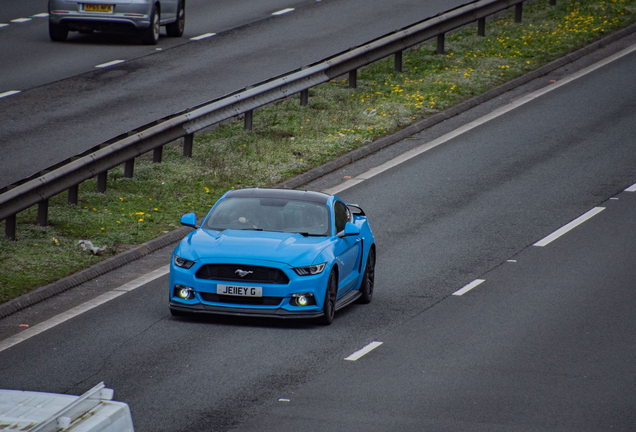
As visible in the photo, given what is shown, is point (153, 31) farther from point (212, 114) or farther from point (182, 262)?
point (182, 262)

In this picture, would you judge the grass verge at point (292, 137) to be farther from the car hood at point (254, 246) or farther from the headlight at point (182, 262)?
the car hood at point (254, 246)

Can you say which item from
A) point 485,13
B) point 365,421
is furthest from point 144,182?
point 485,13

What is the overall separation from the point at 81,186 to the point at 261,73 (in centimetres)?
723

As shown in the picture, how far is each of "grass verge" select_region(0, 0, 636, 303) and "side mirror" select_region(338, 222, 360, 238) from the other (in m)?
3.54

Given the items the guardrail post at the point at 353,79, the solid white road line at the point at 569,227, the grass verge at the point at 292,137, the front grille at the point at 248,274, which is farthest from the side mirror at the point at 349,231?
the guardrail post at the point at 353,79

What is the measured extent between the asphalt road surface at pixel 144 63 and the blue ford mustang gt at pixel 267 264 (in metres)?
5.62

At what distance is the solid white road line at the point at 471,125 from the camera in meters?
18.4

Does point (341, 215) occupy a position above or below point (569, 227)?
above

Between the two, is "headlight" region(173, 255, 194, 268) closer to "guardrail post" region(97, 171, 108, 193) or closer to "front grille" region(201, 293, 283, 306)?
"front grille" region(201, 293, 283, 306)

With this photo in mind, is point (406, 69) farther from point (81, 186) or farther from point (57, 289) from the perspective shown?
point (57, 289)

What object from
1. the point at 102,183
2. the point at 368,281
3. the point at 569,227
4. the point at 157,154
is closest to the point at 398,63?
the point at 157,154

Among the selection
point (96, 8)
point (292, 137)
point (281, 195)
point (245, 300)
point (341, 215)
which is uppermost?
point (96, 8)

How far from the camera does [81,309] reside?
12258mm

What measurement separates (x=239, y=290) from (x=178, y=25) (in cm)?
1746
